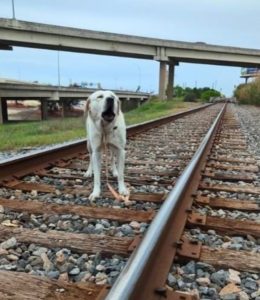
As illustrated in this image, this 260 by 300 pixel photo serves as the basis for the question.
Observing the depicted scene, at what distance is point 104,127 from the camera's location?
4215mm

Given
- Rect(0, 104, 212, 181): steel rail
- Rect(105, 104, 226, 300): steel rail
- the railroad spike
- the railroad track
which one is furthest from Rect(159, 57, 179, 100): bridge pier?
the railroad spike

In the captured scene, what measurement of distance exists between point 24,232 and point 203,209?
156 cm

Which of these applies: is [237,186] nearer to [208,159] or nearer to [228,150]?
[208,159]

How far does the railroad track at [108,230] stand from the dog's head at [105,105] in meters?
0.76

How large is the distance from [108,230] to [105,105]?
1305mm

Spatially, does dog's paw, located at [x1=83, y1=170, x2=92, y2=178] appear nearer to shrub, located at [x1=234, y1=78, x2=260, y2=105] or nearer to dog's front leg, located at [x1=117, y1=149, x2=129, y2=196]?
dog's front leg, located at [x1=117, y1=149, x2=129, y2=196]

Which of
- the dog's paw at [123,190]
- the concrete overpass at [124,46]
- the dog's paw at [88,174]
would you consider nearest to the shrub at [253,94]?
the concrete overpass at [124,46]

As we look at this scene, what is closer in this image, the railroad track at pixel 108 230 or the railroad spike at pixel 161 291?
the railroad spike at pixel 161 291

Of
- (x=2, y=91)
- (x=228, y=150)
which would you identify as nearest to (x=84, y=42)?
(x=2, y=91)

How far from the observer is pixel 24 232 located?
301 cm

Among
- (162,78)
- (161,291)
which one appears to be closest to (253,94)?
(162,78)

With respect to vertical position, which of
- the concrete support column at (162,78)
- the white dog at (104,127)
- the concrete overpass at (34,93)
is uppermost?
the white dog at (104,127)

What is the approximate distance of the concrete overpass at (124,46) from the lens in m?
43.1

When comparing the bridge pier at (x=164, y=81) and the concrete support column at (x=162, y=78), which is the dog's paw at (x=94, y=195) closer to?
the bridge pier at (x=164, y=81)
